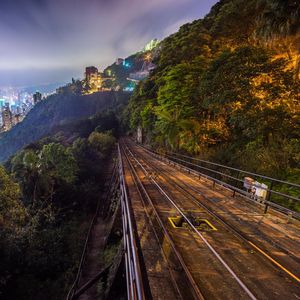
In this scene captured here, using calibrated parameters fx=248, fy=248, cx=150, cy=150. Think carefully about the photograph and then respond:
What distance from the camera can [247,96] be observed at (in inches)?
590

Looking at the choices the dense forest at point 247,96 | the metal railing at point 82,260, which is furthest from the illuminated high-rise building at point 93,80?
the metal railing at point 82,260

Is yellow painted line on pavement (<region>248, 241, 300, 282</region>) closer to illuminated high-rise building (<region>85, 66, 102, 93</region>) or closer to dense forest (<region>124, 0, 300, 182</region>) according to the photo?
dense forest (<region>124, 0, 300, 182</region>)

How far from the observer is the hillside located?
130 m

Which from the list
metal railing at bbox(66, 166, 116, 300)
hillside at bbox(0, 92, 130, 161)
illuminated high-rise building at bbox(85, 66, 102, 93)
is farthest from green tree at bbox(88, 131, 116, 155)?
illuminated high-rise building at bbox(85, 66, 102, 93)

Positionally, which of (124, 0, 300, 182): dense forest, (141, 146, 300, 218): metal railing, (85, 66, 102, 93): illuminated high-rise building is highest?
(85, 66, 102, 93): illuminated high-rise building

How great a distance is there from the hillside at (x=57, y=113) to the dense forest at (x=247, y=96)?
10942 centimetres

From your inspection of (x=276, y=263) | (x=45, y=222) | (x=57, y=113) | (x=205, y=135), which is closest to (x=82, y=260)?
(x=45, y=222)

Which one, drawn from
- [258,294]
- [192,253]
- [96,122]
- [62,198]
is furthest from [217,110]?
[96,122]

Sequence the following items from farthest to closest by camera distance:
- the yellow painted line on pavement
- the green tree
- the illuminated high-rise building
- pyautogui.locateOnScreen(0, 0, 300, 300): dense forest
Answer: the illuminated high-rise building → the green tree → pyautogui.locateOnScreen(0, 0, 300, 300): dense forest → the yellow painted line on pavement

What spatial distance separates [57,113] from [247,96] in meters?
147

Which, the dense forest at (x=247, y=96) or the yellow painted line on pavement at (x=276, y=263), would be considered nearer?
the yellow painted line on pavement at (x=276, y=263)

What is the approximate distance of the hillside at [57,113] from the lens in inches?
5125

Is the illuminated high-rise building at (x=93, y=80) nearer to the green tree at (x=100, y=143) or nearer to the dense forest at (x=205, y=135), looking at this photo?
the green tree at (x=100, y=143)

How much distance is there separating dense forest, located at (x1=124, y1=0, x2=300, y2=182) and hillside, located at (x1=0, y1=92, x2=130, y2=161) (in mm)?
109421
